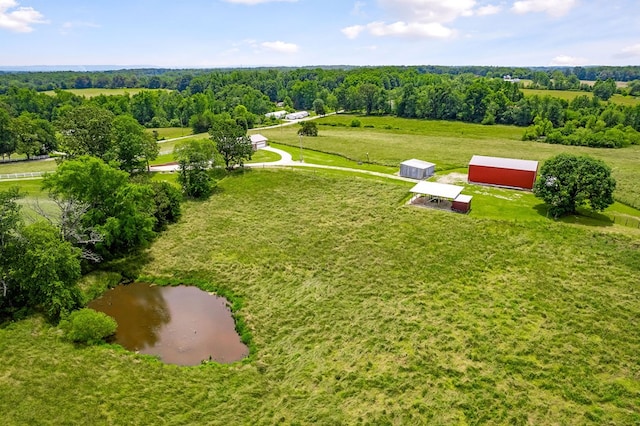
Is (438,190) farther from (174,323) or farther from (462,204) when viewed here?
(174,323)

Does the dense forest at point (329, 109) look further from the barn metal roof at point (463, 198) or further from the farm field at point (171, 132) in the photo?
the barn metal roof at point (463, 198)

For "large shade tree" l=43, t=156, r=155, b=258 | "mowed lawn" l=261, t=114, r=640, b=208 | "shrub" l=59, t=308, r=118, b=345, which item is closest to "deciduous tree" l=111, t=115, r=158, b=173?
"large shade tree" l=43, t=156, r=155, b=258

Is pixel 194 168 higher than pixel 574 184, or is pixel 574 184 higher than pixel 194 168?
pixel 574 184

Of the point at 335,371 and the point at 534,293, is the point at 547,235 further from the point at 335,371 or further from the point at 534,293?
the point at 335,371

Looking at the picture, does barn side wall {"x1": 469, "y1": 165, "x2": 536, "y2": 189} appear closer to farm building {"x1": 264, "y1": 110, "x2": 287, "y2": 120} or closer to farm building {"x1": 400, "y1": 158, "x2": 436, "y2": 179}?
farm building {"x1": 400, "y1": 158, "x2": 436, "y2": 179}

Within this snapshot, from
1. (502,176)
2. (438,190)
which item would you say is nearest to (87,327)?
(438,190)
